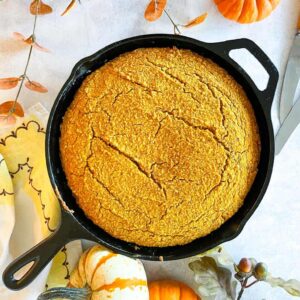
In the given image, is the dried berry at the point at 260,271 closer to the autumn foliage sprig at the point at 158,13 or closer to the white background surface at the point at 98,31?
the white background surface at the point at 98,31

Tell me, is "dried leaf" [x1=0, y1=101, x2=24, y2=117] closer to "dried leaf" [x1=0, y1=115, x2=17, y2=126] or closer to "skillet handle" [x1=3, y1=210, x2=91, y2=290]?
"dried leaf" [x1=0, y1=115, x2=17, y2=126]

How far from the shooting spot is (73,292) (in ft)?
3.22

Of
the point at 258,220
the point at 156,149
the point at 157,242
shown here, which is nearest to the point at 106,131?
the point at 156,149

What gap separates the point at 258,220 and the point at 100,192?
36 cm

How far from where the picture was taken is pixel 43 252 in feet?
2.93

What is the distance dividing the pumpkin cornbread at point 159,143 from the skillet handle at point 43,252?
0.13 ft

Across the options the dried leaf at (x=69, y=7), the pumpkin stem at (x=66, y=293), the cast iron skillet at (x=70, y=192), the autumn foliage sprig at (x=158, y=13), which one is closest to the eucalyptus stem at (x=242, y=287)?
the cast iron skillet at (x=70, y=192)

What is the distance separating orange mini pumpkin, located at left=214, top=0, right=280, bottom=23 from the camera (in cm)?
102

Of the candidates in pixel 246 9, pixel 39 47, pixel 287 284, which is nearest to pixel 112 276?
pixel 287 284

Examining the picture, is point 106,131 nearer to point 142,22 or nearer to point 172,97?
point 172,97

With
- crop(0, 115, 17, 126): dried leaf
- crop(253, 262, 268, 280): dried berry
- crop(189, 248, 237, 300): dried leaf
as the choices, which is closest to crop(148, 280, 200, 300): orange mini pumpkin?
crop(189, 248, 237, 300): dried leaf

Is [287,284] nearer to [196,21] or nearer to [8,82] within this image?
[196,21]

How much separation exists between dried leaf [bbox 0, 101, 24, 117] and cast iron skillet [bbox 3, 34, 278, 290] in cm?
15

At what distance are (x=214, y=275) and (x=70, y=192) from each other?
1.06ft
